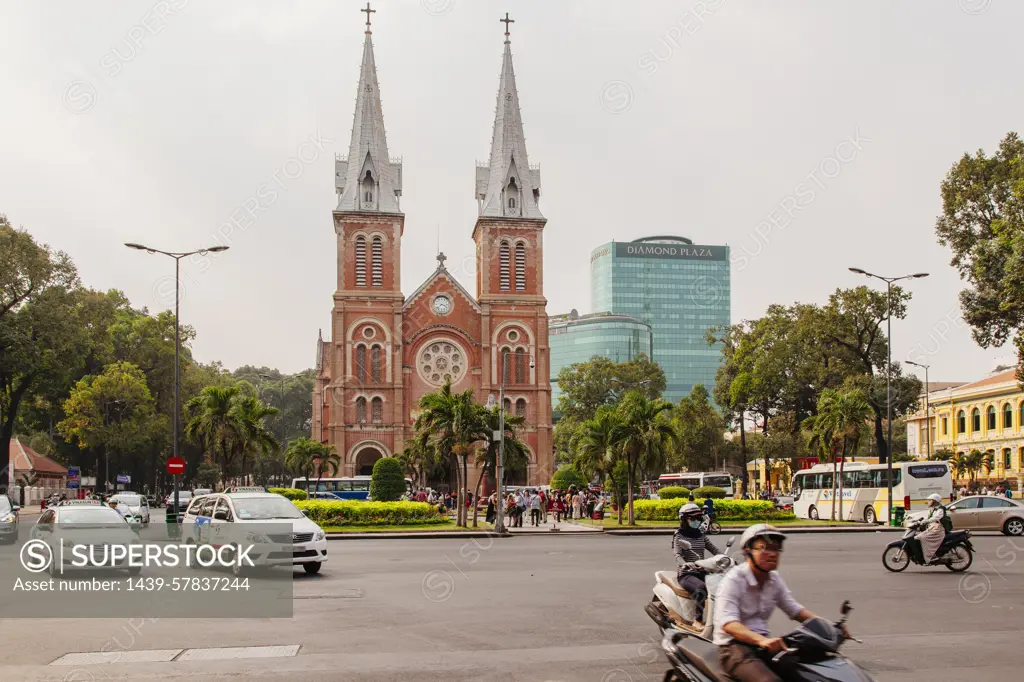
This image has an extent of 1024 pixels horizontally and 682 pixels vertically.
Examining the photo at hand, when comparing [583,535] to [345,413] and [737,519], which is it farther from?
[345,413]

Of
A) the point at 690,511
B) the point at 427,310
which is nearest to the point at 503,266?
the point at 427,310

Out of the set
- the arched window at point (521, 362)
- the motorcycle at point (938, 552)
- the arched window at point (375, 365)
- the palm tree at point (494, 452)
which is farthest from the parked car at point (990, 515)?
the arched window at point (375, 365)

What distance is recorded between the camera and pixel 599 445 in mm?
38500

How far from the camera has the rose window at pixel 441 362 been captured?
7438 cm

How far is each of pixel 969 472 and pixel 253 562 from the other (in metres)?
65.1

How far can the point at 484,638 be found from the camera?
1105 centimetres

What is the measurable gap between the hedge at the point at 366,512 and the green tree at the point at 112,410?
29733 mm

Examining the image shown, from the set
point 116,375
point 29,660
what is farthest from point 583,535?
point 116,375

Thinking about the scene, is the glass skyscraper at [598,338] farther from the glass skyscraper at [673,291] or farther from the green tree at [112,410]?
the green tree at [112,410]

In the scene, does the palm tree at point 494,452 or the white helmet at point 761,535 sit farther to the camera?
the palm tree at point 494,452

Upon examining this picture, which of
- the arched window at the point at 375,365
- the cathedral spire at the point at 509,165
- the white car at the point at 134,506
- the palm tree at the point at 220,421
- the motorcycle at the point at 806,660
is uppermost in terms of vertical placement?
the cathedral spire at the point at 509,165

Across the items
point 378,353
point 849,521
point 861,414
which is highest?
point 378,353

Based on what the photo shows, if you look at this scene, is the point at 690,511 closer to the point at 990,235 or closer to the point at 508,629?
the point at 508,629

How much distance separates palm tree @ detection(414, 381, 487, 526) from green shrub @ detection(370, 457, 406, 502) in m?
13.4
